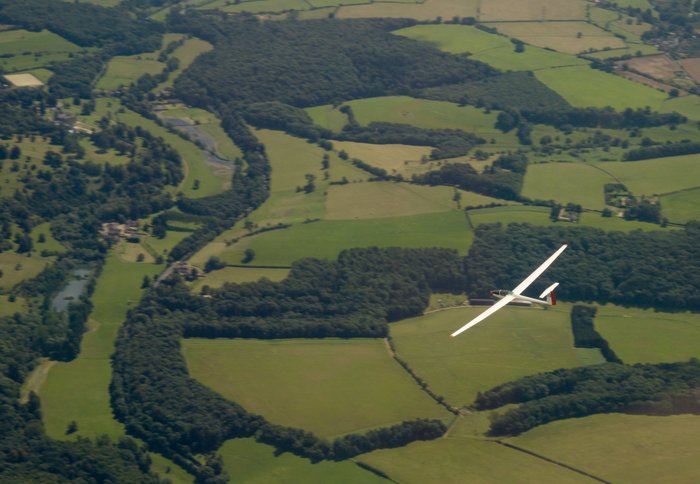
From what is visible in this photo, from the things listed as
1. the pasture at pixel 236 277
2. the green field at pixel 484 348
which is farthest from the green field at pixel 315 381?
the pasture at pixel 236 277

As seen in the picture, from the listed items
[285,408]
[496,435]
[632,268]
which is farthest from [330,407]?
[632,268]

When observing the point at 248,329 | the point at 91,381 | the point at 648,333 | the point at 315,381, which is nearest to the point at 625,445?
the point at 648,333

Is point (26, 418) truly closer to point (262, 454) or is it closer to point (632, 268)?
point (262, 454)

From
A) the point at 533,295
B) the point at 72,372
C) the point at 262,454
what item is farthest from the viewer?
the point at 533,295

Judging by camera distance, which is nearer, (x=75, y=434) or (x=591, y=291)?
(x=75, y=434)

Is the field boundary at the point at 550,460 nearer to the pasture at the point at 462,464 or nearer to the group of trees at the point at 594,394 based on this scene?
the pasture at the point at 462,464
